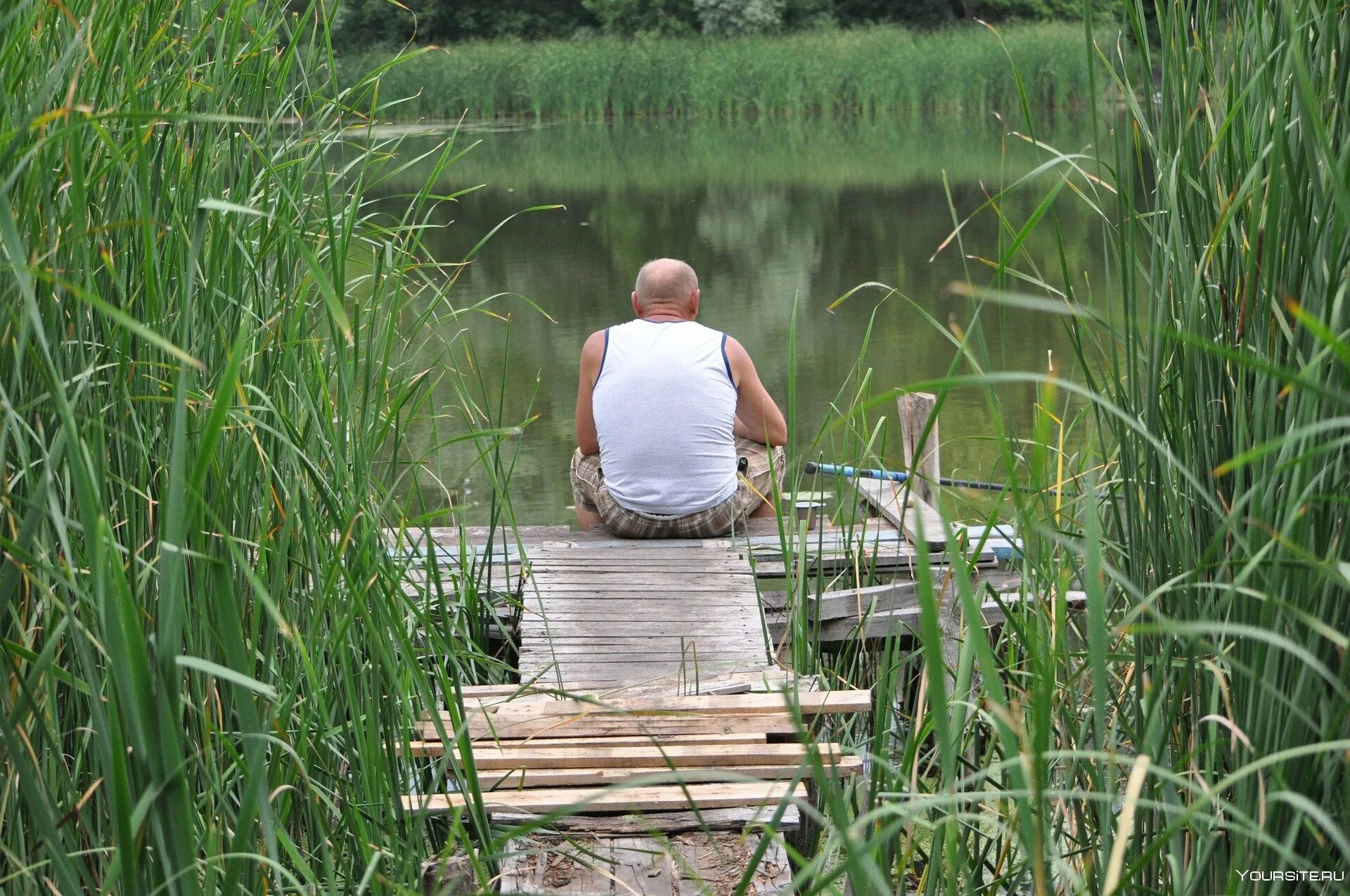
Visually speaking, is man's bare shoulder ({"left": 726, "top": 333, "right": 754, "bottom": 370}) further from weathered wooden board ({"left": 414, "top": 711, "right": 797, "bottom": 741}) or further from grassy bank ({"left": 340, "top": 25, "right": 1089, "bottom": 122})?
grassy bank ({"left": 340, "top": 25, "right": 1089, "bottom": 122})

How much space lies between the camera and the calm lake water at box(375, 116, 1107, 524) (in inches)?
267

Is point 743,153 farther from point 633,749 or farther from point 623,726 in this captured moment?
point 633,749

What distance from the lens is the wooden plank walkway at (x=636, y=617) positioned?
298cm

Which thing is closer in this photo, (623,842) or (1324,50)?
(1324,50)

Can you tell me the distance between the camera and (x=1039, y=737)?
3.97 ft

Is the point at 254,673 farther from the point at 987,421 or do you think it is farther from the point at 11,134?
the point at 987,421

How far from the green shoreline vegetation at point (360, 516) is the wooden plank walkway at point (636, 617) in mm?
775

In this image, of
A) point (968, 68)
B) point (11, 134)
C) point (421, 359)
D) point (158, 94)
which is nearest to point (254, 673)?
point (158, 94)

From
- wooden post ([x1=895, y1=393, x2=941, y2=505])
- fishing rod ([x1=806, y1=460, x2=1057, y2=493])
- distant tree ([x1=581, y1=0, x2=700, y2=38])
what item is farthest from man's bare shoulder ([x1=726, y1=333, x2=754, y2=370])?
distant tree ([x1=581, y1=0, x2=700, y2=38])

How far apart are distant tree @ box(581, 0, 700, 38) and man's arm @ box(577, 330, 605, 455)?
25.8 metres

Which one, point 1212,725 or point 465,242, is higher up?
point 1212,725

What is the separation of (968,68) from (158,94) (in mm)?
23219

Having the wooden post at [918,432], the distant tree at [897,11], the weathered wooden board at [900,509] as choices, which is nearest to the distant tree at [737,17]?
the distant tree at [897,11]

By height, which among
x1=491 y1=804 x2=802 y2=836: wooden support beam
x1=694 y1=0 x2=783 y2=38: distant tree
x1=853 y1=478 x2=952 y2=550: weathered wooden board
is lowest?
x1=853 y1=478 x2=952 y2=550: weathered wooden board
